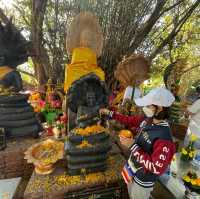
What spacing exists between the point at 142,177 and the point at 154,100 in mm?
745

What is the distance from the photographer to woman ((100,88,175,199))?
175 centimetres

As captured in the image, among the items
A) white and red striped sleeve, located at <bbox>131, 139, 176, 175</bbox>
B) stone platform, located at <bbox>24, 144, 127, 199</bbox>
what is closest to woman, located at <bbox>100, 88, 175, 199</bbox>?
white and red striped sleeve, located at <bbox>131, 139, 176, 175</bbox>

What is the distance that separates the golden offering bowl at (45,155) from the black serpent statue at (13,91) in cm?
71

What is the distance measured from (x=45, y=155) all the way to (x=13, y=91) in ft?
4.27

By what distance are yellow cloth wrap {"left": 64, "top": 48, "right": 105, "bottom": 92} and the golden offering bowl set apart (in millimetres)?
765

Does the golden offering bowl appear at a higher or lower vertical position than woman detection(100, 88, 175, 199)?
lower

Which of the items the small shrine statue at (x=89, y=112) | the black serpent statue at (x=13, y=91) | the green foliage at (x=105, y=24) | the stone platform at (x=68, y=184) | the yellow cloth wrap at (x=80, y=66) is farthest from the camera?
the green foliage at (x=105, y=24)

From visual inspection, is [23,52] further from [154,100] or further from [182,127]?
[182,127]

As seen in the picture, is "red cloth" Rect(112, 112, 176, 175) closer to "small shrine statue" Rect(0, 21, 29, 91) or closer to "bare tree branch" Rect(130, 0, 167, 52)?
"small shrine statue" Rect(0, 21, 29, 91)

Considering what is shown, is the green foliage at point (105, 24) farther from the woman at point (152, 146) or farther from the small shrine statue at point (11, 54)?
the woman at point (152, 146)

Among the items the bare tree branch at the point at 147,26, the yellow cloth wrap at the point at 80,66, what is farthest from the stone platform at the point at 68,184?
the bare tree branch at the point at 147,26

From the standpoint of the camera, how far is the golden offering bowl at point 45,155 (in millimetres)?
2354

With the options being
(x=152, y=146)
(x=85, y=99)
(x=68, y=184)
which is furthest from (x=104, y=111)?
(x=68, y=184)

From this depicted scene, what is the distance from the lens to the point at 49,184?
2.28m
